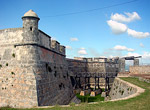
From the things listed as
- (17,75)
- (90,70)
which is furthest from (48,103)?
(90,70)

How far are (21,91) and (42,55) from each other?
8.91 feet

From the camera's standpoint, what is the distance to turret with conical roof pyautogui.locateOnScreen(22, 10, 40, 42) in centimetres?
932

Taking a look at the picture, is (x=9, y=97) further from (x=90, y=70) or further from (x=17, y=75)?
(x=90, y=70)

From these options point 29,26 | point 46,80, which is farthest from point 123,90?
point 29,26

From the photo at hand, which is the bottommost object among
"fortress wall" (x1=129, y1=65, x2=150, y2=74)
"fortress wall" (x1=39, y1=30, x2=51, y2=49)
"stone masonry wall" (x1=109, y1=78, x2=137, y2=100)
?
"stone masonry wall" (x1=109, y1=78, x2=137, y2=100)

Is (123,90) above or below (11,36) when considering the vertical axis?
below

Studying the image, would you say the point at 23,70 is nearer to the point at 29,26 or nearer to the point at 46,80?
the point at 46,80

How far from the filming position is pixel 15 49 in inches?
383

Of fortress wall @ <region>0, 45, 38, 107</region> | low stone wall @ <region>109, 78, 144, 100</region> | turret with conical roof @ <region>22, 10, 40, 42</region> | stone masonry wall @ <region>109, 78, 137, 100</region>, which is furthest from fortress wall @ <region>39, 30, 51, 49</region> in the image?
stone masonry wall @ <region>109, 78, 137, 100</region>

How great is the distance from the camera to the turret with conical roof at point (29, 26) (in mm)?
9320

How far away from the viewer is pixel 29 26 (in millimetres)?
9344

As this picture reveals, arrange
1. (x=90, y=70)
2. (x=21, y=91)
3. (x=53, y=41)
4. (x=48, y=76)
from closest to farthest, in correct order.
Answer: (x=21, y=91) → (x=48, y=76) → (x=53, y=41) → (x=90, y=70)

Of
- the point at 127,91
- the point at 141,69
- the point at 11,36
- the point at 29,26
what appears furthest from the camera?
the point at 141,69

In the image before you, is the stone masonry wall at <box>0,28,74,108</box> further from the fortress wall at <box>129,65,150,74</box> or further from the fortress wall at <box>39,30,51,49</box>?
the fortress wall at <box>129,65,150,74</box>
